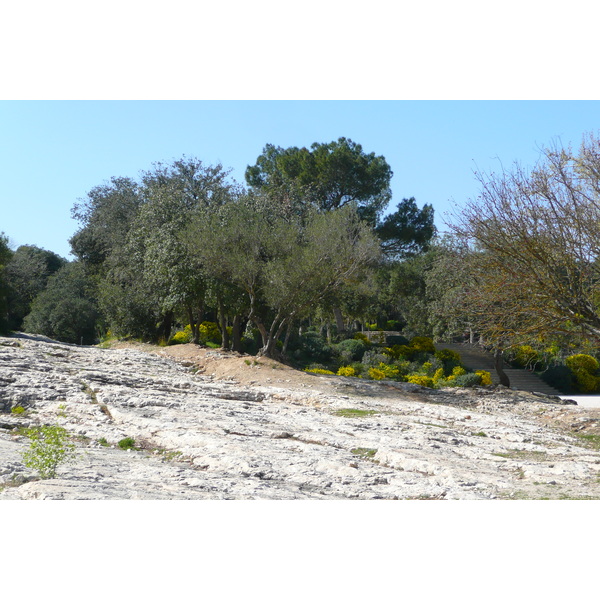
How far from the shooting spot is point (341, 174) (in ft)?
131

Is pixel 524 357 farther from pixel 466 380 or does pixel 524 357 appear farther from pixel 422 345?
pixel 466 380

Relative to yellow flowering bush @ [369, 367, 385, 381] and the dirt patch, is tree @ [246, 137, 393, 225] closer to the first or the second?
yellow flowering bush @ [369, 367, 385, 381]

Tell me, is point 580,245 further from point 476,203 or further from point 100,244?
point 100,244

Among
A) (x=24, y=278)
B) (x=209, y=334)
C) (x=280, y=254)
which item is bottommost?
(x=209, y=334)

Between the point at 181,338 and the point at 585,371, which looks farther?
the point at 181,338

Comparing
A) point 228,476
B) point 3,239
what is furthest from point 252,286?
point 3,239

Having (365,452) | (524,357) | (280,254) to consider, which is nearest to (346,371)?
(280,254)

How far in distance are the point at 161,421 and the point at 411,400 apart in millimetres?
9305

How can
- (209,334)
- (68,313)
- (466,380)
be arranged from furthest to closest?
(68,313) → (209,334) → (466,380)

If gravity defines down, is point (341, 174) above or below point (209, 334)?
above

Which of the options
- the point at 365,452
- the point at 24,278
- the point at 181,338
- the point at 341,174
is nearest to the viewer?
the point at 365,452

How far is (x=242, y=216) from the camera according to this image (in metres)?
22.1

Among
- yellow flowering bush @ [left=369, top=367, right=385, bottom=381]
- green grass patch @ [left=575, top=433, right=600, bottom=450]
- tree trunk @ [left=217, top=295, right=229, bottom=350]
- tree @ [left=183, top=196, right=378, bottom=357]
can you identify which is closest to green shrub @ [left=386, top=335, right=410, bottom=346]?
yellow flowering bush @ [left=369, top=367, right=385, bottom=381]

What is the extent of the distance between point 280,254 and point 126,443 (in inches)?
503
